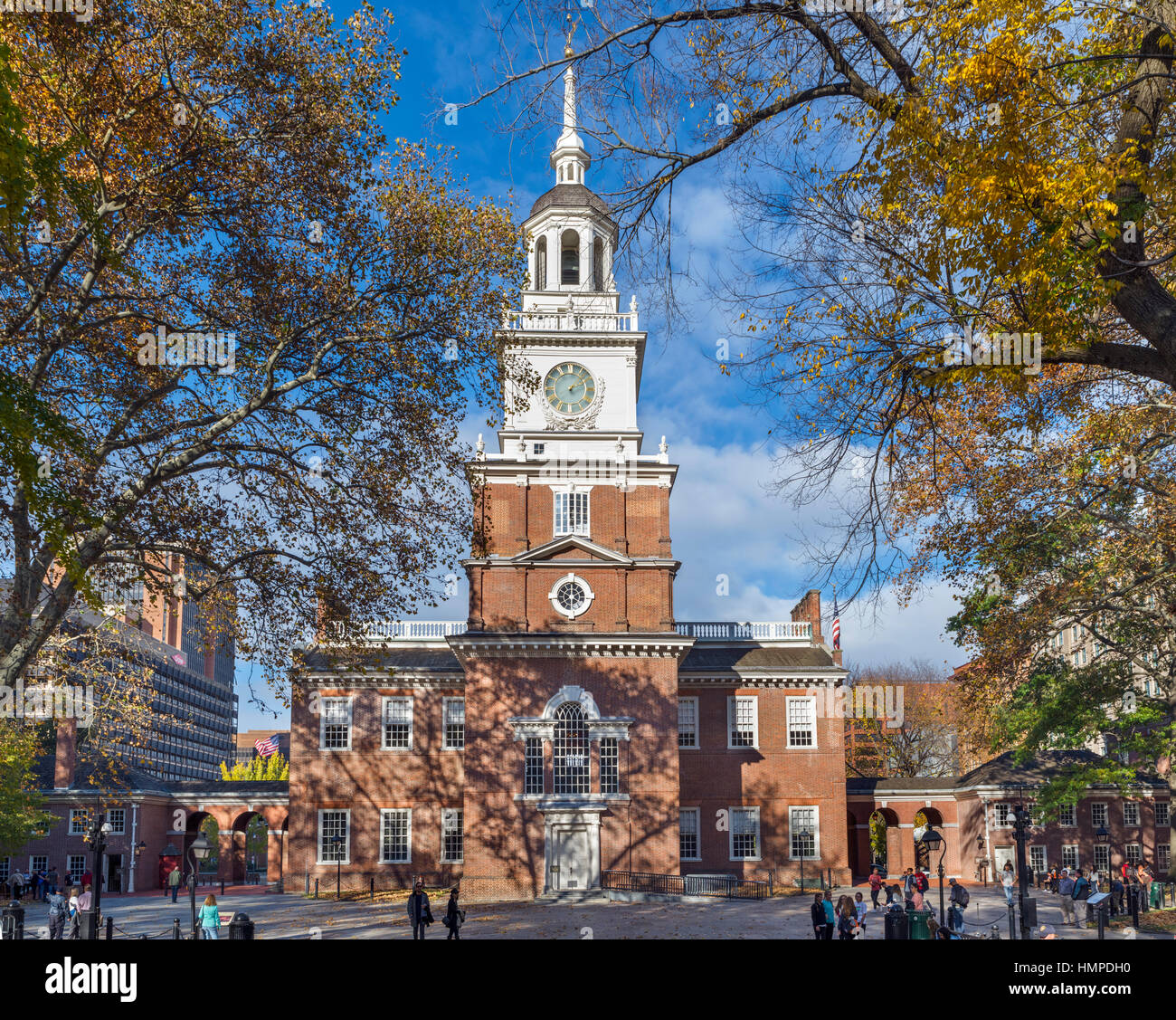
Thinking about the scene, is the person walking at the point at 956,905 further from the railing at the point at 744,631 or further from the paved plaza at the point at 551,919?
the railing at the point at 744,631

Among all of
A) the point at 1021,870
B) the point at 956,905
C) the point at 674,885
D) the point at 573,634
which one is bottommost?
the point at 674,885

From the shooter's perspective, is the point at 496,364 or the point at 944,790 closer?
the point at 496,364

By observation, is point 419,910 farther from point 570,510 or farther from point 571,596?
point 570,510

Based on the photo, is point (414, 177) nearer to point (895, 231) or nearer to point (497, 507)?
point (895, 231)

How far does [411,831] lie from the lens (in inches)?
1688

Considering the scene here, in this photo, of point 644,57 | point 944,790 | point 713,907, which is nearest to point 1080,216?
point 644,57

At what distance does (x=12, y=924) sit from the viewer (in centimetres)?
2480

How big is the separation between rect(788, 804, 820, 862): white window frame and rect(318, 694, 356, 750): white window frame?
19.5 m

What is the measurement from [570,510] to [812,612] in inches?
595

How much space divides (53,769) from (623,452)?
34.7 meters

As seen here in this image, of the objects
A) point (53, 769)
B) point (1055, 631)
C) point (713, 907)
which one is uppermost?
point (1055, 631)

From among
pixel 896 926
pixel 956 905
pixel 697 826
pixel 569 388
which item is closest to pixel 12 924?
pixel 896 926

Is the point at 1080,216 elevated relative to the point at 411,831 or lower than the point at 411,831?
elevated

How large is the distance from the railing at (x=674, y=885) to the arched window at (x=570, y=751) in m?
3.38
